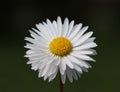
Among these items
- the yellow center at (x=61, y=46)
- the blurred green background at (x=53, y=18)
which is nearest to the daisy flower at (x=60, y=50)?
the yellow center at (x=61, y=46)

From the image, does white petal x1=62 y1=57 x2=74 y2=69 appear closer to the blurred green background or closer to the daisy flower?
the daisy flower

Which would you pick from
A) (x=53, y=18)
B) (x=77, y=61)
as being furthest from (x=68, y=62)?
(x=53, y=18)

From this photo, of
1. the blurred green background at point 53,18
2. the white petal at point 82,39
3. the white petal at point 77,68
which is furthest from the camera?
the blurred green background at point 53,18

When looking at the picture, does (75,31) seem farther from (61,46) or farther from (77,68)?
(77,68)

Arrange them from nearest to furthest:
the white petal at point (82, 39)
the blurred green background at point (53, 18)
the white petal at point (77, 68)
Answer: the white petal at point (77, 68), the white petal at point (82, 39), the blurred green background at point (53, 18)

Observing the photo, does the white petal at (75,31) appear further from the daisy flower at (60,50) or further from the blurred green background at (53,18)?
the blurred green background at (53,18)
